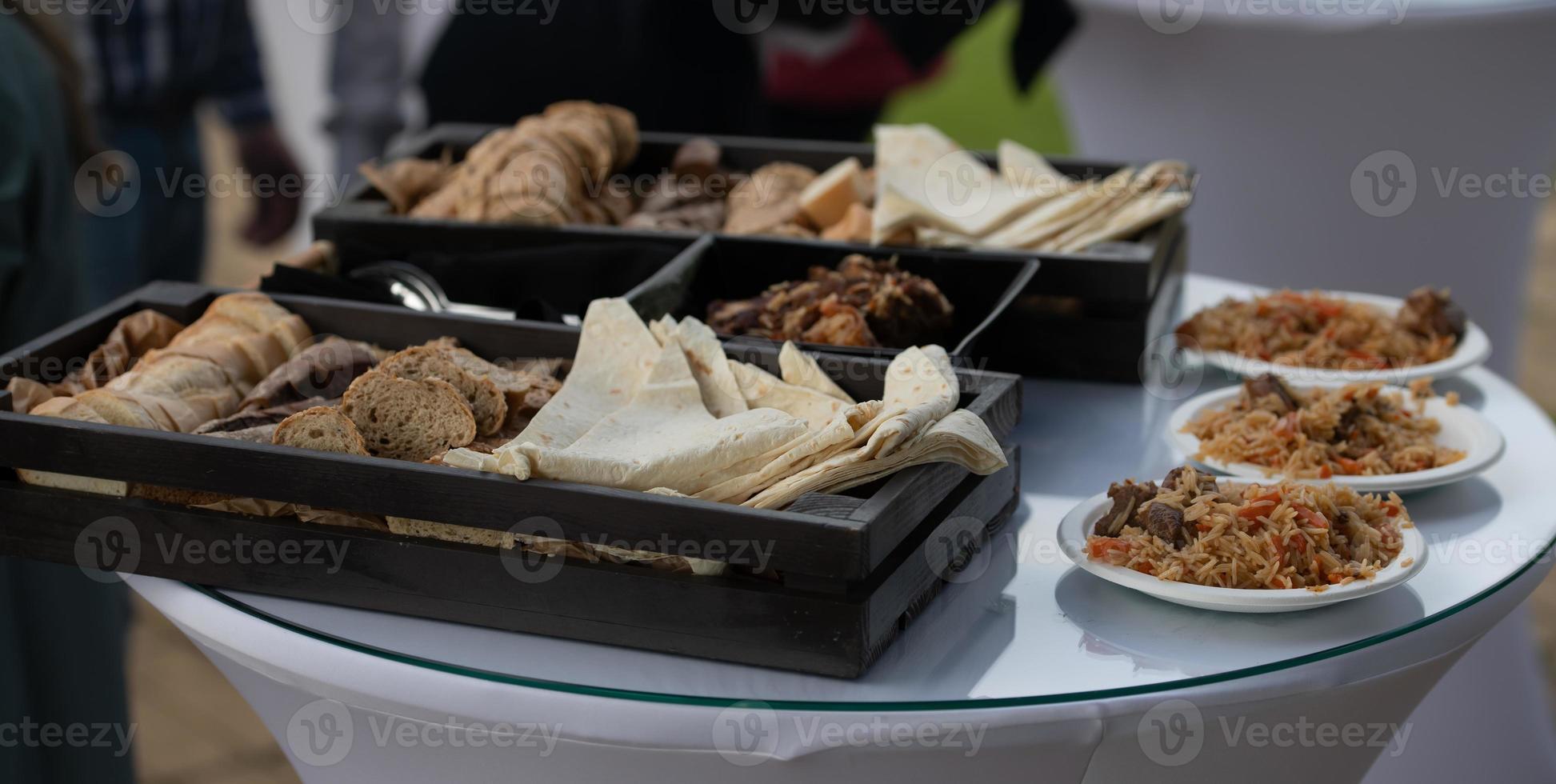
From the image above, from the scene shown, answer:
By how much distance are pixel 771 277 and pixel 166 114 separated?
2293 millimetres

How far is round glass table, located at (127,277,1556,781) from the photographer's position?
1.05 metres

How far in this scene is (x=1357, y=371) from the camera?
65.4 inches

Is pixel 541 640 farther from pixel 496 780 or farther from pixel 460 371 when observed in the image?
pixel 460 371

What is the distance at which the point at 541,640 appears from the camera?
3.80 ft

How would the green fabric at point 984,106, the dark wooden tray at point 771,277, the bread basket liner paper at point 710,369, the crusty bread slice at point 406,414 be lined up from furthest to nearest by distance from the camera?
the green fabric at point 984,106
the dark wooden tray at point 771,277
the bread basket liner paper at point 710,369
the crusty bread slice at point 406,414

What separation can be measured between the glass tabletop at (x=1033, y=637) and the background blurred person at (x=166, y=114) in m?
2.31

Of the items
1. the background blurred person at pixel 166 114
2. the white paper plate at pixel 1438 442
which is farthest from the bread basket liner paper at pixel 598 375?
the background blurred person at pixel 166 114

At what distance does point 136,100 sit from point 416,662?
2.73 meters

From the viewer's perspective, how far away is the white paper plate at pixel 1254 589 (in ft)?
3.69

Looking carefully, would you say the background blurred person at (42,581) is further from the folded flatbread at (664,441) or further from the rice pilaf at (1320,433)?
the rice pilaf at (1320,433)

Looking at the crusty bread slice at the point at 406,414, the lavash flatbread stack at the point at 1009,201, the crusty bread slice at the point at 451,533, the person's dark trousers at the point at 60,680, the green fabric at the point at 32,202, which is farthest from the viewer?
the green fabric at the point at 32,202

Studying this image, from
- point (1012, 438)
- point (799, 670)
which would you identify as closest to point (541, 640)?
point (799, 670)

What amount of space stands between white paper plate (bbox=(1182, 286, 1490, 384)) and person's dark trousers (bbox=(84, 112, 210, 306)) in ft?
7.87

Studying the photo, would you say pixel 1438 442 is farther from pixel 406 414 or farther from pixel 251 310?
pixel 251 310
